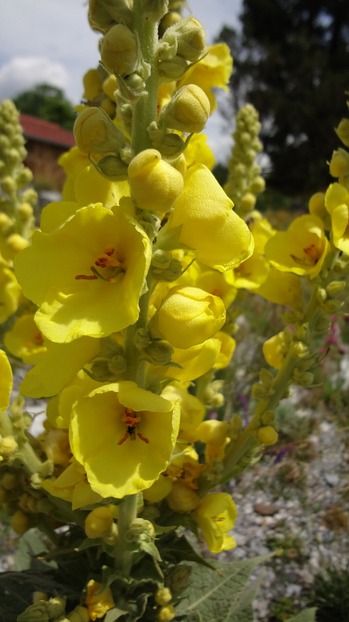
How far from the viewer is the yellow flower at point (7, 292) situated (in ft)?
5.24

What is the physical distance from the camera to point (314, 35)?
22.5 m

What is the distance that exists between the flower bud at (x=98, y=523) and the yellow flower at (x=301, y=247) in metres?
0.72

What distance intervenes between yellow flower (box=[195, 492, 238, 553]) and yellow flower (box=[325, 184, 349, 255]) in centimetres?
71

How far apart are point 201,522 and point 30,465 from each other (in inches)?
18.2

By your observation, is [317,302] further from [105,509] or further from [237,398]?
[237,398]

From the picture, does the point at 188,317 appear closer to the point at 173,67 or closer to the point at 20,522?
the point at 173,67

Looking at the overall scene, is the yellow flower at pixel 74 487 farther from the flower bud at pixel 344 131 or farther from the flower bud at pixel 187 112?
the flower bud at pixel 344 131

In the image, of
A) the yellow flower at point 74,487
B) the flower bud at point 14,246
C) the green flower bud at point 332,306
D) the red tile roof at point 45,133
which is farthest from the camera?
the red tile roof at point 45,133

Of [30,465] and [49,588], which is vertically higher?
[30,465]

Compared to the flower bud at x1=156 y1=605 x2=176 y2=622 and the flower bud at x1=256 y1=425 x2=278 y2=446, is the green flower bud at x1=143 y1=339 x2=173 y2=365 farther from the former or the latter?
the flower bud at x1=156 y1=605 x2=176 y2=622

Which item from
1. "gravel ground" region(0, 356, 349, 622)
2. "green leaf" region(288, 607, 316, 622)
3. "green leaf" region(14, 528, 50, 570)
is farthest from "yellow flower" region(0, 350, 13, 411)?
"gravel ground" region(0, 356, 349, 622)

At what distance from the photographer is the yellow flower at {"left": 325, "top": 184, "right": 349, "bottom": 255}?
4.27ft

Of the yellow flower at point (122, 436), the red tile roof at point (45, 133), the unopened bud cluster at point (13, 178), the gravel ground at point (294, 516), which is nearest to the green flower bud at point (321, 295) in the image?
the yellow flower at point (122, 436)

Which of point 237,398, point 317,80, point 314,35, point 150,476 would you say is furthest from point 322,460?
point 314,35
